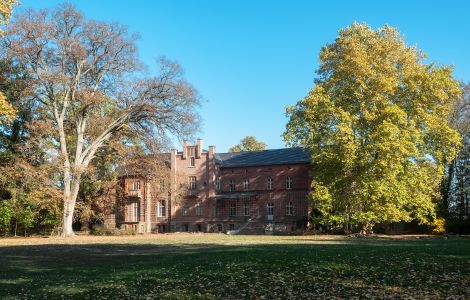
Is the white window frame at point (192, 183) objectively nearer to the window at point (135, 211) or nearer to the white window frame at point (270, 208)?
the window at point (135, 211)

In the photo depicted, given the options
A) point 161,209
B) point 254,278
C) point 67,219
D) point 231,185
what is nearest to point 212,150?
point 231,185

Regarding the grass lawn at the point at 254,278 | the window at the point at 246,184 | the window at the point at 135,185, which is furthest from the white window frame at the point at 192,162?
the grass lawn at the point at 254,278

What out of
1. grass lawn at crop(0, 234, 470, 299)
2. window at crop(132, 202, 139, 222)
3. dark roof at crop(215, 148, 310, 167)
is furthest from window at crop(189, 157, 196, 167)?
grass lawn at crop(0, 234, 470, 299)

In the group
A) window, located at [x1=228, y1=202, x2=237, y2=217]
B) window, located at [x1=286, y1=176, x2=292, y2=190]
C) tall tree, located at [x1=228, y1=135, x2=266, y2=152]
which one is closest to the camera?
window, located at [x1=286, y1=176, x2=292, y2=190]

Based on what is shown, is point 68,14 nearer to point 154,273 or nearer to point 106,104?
point 106,104

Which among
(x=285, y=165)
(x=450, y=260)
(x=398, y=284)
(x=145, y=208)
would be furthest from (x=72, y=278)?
(x=145, y=208)

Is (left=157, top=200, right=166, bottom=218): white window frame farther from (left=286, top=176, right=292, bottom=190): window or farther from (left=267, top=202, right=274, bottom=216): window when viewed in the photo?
(left=286, top=176, right=292, bottom=190): window

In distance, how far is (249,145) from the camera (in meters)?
93.9

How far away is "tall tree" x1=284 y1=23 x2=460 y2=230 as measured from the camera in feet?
130

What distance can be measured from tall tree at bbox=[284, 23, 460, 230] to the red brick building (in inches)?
632

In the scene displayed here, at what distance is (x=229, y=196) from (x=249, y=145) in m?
Answer: 32.7

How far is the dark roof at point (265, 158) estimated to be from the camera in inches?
2406

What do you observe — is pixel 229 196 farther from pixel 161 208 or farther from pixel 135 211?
pixel 135 211

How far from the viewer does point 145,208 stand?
66812 millimetres
